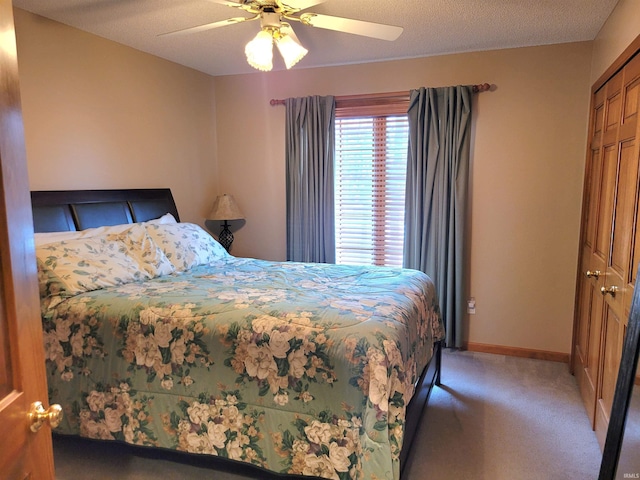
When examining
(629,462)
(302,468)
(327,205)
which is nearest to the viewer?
(629,462)

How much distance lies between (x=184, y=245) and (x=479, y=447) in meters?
2.30

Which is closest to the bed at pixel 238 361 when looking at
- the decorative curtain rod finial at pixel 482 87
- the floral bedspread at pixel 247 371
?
the floral bedspread at pixel 247 371

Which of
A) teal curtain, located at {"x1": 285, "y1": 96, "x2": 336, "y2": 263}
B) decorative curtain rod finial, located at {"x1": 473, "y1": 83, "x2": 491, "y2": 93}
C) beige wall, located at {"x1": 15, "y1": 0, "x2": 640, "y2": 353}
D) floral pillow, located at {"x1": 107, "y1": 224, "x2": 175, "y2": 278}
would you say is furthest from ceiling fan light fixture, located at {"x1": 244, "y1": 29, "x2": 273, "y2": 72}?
decorative curtain rod finial, located at {"x1": 473, "y1": 83, "x2": 491, "y2": 93}

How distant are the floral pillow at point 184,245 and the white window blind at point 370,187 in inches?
51.1

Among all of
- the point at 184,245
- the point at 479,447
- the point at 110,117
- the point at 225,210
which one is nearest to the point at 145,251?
the point at 184,245

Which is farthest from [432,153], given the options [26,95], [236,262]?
[26,95]

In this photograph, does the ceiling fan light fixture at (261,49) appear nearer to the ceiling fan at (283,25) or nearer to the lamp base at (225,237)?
the ceiling fan at (283,25)

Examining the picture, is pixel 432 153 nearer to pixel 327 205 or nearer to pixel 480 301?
pixel 327 205

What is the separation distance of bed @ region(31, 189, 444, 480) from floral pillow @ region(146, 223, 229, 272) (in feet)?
1.10

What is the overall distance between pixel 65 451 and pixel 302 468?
1.41 meters

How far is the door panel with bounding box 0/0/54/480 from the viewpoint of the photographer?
2.93 feet

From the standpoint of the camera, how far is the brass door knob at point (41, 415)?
97 centimetres

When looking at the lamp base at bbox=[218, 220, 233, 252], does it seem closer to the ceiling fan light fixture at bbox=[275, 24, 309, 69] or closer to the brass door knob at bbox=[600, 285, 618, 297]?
the ceiling fan light fixture at bbox=[275, 24, 309, 69]

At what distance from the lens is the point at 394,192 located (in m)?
3.94
